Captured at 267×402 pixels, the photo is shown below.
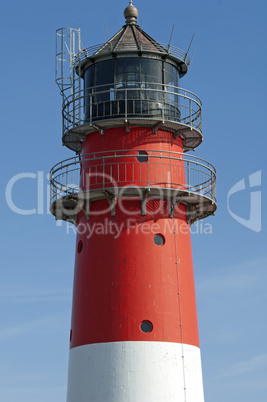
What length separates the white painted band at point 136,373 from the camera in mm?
31453

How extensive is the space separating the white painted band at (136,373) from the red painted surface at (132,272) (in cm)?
Result: 41

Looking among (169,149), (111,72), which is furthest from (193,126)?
(111,72)

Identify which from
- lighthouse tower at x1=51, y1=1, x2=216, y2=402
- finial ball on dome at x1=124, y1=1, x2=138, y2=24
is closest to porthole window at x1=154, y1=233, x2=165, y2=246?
lighthouse tower at x1=51, y1=1, x2=216, y2=402

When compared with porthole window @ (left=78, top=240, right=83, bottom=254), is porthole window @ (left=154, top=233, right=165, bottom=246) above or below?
below

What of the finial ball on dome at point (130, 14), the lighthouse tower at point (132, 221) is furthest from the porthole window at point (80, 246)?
the finial ball on dome at point (130, 14)

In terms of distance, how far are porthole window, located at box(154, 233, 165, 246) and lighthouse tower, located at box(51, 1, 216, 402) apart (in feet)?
0.17

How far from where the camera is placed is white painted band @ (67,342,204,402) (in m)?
31.5

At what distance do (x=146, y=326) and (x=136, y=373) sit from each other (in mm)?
1731

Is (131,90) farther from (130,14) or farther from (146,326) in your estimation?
(146,326)

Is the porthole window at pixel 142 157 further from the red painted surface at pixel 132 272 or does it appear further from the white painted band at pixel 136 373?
the white painted band at pixel 136 373

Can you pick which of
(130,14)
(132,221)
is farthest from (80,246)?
(130,14)

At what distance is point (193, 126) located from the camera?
35.4m

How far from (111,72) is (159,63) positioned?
6.28ft

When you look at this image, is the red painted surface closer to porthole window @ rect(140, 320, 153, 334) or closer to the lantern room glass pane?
porthole window @ rect(140, 320, 153, 334)
